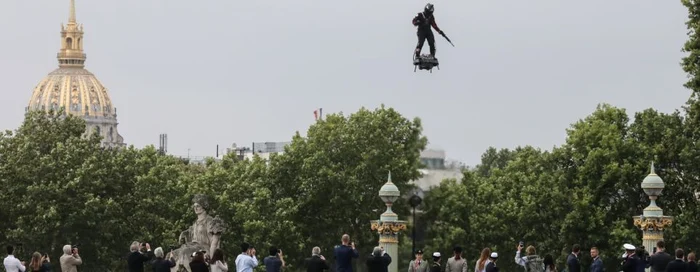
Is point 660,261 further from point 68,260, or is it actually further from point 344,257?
point 68,260

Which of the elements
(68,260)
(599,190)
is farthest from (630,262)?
(599,190)

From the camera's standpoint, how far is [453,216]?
363 feet

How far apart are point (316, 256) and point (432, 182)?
296cm

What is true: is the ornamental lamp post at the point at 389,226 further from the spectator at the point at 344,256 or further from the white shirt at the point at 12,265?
the white shirt at the point at 12,265

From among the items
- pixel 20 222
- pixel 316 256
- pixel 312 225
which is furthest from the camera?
pixel 312 225

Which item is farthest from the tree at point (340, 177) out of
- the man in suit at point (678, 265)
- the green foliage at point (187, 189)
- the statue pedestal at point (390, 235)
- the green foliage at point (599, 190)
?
the man in suit at point (678, 265)

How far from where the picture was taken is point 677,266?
51.2 metres

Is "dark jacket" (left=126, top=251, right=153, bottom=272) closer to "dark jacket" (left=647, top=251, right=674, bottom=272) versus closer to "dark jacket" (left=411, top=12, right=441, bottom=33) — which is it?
"dark jacket" (left=411, top=12, right=441, bottom=33)

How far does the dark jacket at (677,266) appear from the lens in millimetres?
51281

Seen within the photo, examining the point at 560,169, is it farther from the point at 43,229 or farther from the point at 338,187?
the point at 43,229

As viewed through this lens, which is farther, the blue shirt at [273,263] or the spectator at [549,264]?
the blue shirt at [273,263]

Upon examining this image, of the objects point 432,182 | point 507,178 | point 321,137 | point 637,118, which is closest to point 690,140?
point 637,118

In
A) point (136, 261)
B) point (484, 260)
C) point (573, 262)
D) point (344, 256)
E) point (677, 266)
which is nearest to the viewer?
point (677, 266)

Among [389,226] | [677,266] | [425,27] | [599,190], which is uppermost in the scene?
[425,27]
